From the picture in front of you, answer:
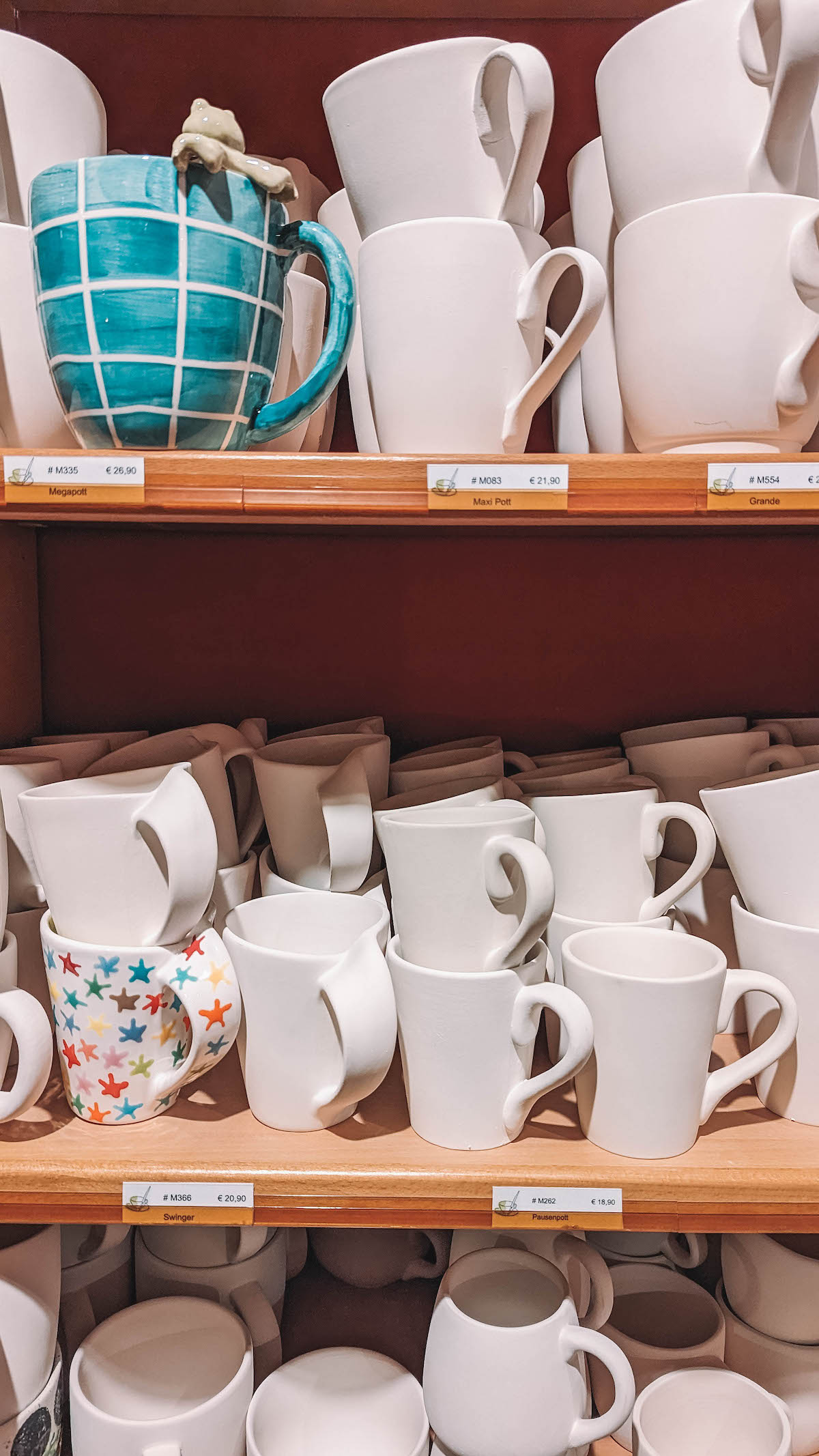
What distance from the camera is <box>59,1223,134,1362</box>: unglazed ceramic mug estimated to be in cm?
91

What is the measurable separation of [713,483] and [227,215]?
393mm

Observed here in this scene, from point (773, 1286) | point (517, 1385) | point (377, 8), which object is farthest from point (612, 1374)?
point (377, 8)

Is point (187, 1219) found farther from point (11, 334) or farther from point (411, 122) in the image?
point (411, 122)

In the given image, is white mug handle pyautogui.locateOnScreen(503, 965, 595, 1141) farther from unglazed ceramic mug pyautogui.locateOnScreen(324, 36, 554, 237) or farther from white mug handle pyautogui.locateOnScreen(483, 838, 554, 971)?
unglazed ceramic mug pyautogui.locateOnScreen(324, 36, 554, 237)

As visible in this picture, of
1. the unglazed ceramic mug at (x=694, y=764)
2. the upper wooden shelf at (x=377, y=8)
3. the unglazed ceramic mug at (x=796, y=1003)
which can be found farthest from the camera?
the upper wooden shelf at (x=377, y=8)

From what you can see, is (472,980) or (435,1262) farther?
(435,1262)

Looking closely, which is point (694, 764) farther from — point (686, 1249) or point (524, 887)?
Answer: point (686, 1249)

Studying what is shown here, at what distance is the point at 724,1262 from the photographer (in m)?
0.91

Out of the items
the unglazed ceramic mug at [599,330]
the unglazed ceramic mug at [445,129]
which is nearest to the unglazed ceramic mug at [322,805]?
the unglazed ceramic mug at [599,330]

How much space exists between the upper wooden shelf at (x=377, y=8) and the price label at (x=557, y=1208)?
1185 mm

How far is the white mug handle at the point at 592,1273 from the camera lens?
80 cm

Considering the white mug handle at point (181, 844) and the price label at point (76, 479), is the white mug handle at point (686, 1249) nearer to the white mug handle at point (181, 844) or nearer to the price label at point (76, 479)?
the white mug handle at point (181, 844)

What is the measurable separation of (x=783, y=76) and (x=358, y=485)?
0.39m

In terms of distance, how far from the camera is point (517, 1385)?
73cm
